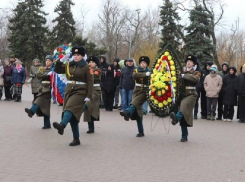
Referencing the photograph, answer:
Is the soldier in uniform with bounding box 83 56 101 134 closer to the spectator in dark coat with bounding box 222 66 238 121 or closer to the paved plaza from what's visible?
the paved plaza

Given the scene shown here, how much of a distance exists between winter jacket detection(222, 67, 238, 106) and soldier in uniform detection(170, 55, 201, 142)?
15.3ft

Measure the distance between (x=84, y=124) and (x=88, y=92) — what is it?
331 cm

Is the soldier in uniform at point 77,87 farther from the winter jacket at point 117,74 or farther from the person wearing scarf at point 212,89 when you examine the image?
the winter jacket at point 117,74

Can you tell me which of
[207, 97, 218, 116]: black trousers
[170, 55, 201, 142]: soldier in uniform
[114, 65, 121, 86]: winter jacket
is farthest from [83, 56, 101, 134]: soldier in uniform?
[114, 65, 121, 86]: winter jacket

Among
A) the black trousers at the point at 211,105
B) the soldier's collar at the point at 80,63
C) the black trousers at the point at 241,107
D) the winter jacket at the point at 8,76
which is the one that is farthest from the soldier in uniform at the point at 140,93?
the winter jacket at the point at 8,76

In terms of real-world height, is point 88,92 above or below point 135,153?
above

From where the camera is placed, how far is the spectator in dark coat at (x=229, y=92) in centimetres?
1395

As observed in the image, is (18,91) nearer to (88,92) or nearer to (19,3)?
(88,92)

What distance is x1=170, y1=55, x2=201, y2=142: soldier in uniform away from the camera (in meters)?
9.34

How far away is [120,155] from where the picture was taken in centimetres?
790

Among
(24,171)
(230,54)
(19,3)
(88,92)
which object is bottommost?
(24,171)

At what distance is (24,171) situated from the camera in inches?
256

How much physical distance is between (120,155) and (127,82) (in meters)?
7.16

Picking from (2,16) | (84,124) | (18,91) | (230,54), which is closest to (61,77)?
(84,124)
